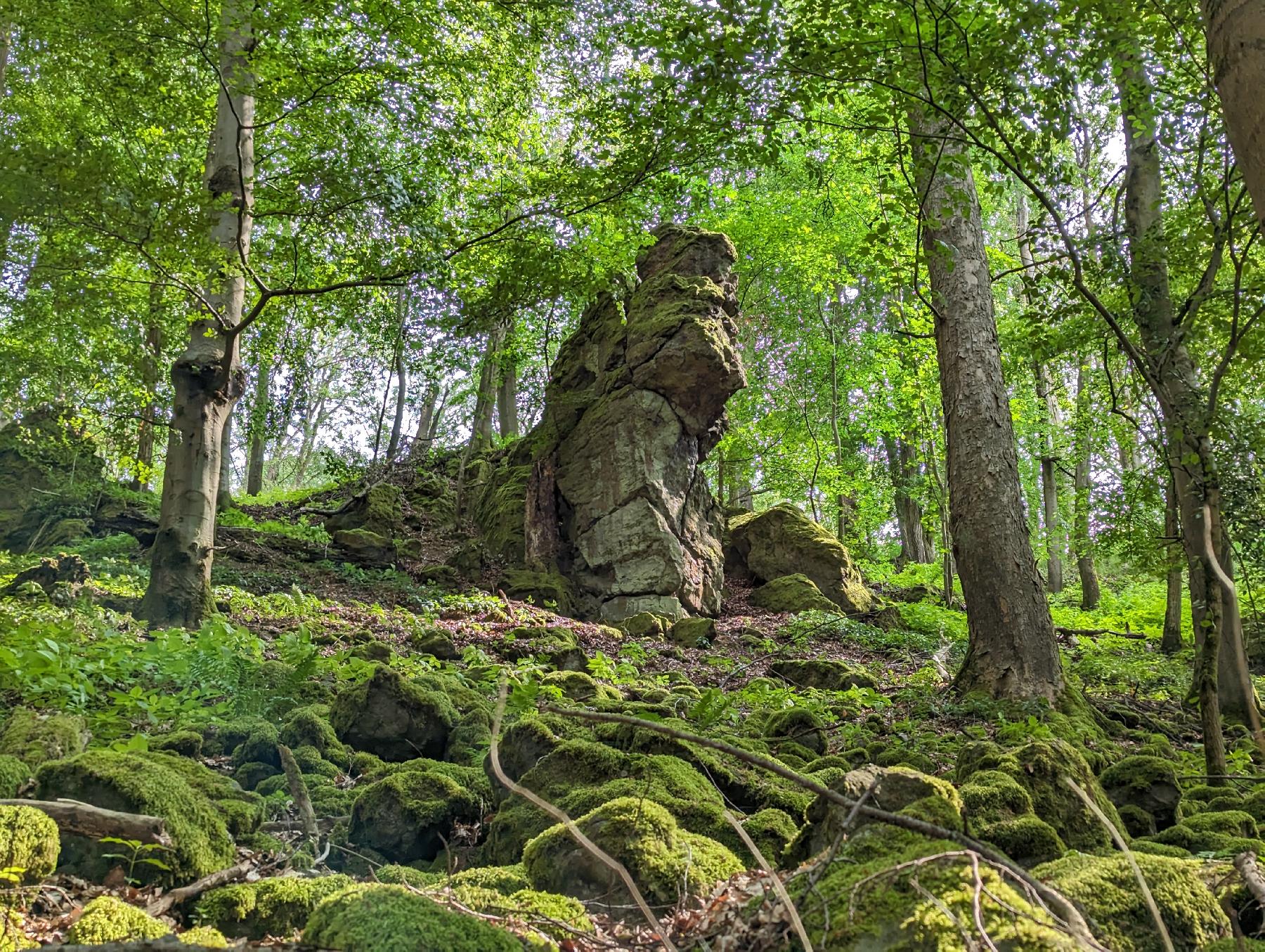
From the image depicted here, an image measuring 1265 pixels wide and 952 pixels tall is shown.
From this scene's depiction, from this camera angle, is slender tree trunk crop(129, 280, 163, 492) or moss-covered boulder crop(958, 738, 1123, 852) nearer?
moss-covered boulder crop(958, 738, 1123, 852)

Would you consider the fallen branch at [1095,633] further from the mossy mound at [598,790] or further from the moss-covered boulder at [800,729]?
the mossy mound at [598,790]

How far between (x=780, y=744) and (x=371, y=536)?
1025cm

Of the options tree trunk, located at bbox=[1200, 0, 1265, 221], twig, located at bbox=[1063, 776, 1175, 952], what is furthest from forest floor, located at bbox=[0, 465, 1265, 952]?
tree trunk, located at bbox=[1200, 0, 1265, 221]

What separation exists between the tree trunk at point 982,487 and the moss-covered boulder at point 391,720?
453 centimetres

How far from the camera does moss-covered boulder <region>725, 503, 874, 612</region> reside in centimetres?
1476

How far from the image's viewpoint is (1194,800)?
Result: 3.84 metres

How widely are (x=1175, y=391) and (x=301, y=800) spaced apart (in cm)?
727

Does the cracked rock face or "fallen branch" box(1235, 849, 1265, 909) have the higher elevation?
the cracked rock face

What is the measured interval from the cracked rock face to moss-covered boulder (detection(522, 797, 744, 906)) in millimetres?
9842

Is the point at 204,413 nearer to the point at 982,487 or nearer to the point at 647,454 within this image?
the point at 647,454

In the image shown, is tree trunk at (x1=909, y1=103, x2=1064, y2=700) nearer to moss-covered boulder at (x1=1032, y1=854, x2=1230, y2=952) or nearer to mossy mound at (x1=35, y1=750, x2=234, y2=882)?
moss-covered boulder at (x1=1032, y1=854, x2=1230, y2=952)

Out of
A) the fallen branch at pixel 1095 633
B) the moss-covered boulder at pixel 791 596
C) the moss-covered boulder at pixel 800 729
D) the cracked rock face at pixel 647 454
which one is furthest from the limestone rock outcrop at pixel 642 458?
the moss-covered boulder at pixel 800 729

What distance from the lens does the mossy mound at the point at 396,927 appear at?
1699 millimetres

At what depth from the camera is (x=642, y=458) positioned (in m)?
13.3
